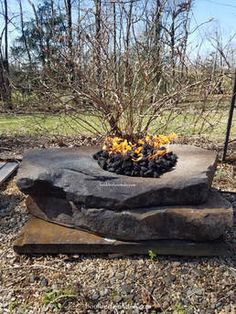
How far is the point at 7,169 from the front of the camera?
12.6ft

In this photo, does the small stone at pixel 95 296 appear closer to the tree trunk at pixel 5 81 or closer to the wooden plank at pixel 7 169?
the wooden plank at pixel 7 169

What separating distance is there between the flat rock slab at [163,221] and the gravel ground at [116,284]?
0.15m

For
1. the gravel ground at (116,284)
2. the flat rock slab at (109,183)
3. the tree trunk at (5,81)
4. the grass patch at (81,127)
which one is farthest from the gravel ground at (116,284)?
the tree trunk at (5,81)

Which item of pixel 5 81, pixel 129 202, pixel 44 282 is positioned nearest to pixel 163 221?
pixel 129 202

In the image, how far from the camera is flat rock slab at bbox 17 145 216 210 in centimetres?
208

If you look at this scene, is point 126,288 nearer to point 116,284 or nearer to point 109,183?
point 116,284

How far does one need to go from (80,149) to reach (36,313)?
4.81 feet

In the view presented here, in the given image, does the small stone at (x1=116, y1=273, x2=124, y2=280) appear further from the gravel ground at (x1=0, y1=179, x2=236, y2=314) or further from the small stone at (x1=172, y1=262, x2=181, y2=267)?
the small stone at (x1=172, y1=262, x2=181, y2=267)

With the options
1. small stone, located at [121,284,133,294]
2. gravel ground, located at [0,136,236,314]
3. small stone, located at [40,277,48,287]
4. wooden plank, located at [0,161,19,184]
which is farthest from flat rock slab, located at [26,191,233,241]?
wooden plank, located at [0,161,19,184]

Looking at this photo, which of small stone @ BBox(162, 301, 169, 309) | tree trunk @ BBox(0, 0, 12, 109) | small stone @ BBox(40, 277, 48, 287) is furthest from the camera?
tree trunk @ BBox(0, 0, 12, 109)

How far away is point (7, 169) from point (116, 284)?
2.34 m

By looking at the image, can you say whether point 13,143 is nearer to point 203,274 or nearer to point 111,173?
point 111,173

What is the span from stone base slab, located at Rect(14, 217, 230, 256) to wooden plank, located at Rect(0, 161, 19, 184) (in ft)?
4.59

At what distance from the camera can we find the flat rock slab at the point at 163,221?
6.61ft
